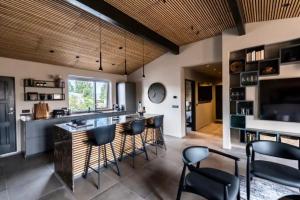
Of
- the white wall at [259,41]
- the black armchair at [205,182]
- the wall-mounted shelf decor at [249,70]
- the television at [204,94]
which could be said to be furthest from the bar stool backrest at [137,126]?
the television at [204,94]

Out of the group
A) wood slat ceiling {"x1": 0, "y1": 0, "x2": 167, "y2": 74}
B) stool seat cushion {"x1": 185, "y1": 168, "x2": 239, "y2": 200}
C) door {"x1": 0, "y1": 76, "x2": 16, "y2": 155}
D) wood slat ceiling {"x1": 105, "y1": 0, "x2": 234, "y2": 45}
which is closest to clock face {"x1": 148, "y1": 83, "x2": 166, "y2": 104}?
wood slat ceiling {"x1": 0, "y1": 0, "x2": 167, "y2": 74}

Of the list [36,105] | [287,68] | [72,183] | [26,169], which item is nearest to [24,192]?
[72,183]

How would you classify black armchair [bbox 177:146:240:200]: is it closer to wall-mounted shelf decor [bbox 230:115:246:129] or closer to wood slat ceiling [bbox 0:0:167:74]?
wall-mounted shelf decor [bbox 230:115:246:129]

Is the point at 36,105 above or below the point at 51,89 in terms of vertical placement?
below

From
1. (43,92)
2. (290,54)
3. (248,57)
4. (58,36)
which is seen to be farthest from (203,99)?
(43,92)

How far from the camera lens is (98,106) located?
5.96 meters

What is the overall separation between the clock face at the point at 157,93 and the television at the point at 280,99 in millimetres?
2929

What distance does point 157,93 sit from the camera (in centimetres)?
581

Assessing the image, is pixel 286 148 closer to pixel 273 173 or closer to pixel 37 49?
pixel 273 173

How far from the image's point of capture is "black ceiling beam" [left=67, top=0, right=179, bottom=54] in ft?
8.35

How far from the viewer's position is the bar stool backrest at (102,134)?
8.40 ft

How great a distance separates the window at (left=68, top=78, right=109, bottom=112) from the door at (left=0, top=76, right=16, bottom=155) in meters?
1.46

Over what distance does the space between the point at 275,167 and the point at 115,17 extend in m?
3.57

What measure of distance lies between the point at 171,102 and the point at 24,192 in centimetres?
427
